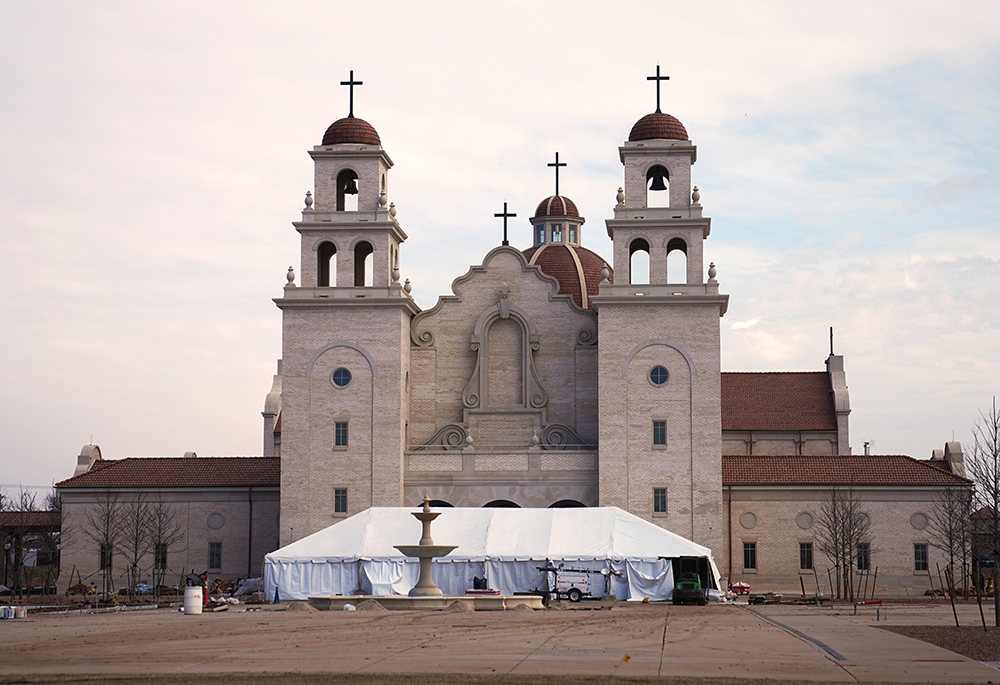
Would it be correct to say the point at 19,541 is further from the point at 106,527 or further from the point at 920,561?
the point at 920,561

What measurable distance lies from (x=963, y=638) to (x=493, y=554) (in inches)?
867

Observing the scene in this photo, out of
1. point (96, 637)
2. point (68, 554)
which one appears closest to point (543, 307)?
point (68, 554)

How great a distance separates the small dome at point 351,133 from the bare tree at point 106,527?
20372 millimetres

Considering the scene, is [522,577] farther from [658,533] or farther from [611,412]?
[611,412]

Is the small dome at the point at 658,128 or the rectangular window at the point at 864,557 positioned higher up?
the small dome at the point at 658,128

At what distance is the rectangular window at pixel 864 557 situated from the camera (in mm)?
58531

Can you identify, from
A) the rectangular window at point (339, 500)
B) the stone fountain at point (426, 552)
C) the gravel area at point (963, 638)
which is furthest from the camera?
the rectangular window at point (339, 500)

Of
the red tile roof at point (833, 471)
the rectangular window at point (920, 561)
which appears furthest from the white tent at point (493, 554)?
the rectangular window at point (920, 561)

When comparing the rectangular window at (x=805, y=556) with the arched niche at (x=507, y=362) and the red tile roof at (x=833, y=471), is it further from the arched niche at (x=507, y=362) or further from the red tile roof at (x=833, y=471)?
the arched niche at (x=507, y=362)

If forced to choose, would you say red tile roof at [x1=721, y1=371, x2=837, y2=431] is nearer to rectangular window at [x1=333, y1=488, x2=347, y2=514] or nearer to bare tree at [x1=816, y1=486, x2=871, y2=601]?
bare tree at [x1=816, y1=486, x2=871, y2=601]

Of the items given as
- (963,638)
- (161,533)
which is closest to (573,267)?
(161,533)

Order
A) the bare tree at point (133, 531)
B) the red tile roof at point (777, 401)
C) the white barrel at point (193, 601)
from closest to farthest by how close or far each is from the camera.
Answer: the white barrel at point (193, 601)
the bare tree at point (133, 531)
the red tile roof at point (777, 401)

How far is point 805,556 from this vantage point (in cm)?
5912

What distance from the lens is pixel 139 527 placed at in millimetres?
61062
